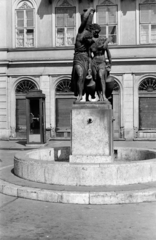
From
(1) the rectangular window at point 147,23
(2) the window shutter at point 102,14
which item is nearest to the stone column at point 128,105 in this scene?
(1) the rectangular window at point 147,23

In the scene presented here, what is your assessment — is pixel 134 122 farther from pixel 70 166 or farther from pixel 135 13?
pixel 70 166

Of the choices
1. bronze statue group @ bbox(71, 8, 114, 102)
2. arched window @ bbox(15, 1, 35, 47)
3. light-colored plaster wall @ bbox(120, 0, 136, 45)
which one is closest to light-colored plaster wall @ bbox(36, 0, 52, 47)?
arched window @ bbox(15, 1, 35, 47)

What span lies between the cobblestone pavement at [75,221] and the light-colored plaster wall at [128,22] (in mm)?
18284

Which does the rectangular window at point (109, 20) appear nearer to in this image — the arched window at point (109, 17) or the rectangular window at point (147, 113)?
the arched window at point (109, 17)

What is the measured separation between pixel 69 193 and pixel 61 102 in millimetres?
17589

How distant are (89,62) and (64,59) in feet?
48.5

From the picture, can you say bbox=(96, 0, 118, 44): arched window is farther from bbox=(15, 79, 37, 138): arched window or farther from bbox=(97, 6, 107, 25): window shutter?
bbox=(15, 79, 37, 138): arched window

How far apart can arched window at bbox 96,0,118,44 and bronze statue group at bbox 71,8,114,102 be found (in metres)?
15.1

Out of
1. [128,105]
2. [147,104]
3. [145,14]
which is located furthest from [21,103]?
[145,14]

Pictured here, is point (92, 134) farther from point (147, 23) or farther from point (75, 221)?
point (147, 23)

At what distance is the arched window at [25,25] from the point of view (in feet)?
80.7

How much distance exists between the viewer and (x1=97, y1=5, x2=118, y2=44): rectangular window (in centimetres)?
2414

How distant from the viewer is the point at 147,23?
78.5 ft

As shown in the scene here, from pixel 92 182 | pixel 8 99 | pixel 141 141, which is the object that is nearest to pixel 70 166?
pixel 92 182
